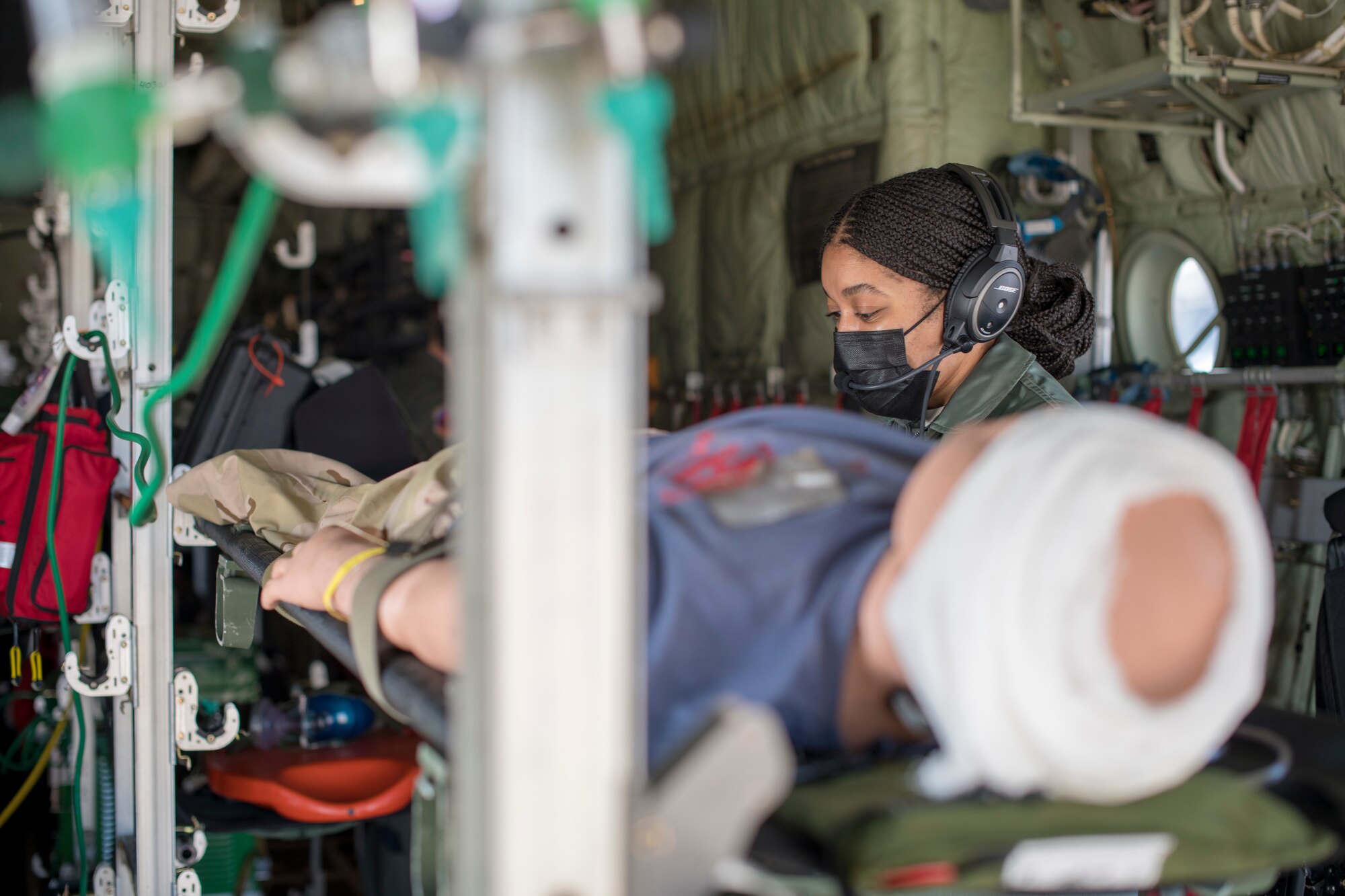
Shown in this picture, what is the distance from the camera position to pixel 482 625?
0.73m

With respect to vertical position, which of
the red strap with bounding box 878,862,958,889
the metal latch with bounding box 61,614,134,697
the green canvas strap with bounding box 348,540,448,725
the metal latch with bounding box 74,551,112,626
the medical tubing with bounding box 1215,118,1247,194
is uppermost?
the medical tubing with bounding box 1215,118,1247,194

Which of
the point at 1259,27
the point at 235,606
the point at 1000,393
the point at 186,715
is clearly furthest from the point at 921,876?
the point at 1259,27

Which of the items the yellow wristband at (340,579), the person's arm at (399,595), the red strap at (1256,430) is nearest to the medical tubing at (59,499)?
the person's arm at (399,595)

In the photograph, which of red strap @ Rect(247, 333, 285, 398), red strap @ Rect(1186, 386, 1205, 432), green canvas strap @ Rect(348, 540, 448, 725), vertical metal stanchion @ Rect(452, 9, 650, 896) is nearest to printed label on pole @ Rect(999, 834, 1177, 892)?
vertical metal stanchion @ Rect(452, 9, 650, 896)

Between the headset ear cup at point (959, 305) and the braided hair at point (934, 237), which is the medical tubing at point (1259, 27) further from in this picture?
the headset ear cup at point (959, 305)

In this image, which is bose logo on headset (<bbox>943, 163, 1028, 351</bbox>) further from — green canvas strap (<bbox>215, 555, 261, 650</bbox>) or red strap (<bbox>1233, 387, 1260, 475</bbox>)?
green canvas strap (<bbox>215, 555, 261, 650</bbox>)

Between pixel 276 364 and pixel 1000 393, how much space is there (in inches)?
68.6

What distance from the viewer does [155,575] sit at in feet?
8.30

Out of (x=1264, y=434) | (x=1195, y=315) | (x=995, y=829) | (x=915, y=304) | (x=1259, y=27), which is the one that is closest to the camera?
(x=995, y=829)

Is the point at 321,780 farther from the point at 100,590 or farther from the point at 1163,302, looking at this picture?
the point at 1163,302

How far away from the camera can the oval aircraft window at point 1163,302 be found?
3.67 meters

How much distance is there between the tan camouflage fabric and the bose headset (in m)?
0.98

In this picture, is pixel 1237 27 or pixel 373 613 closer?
pixel 373 613

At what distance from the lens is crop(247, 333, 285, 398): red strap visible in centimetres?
288
